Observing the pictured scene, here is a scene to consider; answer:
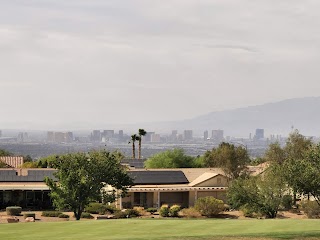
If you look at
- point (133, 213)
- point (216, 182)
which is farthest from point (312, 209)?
point (216, 182)

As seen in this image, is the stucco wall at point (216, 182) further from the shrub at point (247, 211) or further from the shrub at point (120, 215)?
the shrub at point (120, 215)

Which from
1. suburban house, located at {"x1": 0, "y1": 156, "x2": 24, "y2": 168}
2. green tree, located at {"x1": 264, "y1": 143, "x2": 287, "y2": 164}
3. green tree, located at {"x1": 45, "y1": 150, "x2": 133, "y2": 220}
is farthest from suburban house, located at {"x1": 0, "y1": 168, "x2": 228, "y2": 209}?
suburban house, located at {"x1": 0, "y1": 156, "x2": 24, "y2": 168}

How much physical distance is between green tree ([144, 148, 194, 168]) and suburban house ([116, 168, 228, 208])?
20.0 meters

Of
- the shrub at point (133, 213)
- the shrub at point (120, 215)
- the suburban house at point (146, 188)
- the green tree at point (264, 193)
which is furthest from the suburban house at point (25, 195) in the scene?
the green tree at point (264, 193)

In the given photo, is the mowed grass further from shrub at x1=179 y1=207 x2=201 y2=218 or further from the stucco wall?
the stucco wall

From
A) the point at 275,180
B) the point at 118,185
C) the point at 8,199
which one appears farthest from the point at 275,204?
the point at 8,199

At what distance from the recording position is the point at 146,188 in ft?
215

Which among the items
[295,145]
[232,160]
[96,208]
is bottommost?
[96,208]

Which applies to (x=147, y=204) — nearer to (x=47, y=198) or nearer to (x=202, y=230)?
(x=47, y=198)

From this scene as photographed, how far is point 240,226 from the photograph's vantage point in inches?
1164

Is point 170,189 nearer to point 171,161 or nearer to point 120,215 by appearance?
point 120,215

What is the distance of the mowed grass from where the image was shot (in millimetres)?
25578

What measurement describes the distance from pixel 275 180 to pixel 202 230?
20238 mm

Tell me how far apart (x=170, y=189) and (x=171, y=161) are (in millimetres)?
26157
